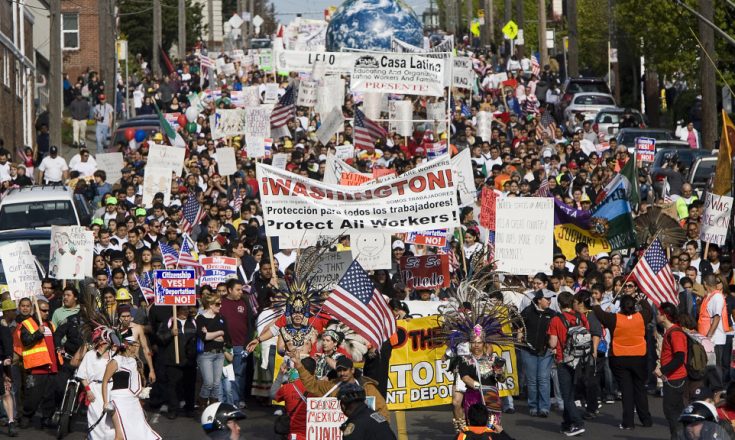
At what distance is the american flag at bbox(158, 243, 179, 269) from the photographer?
1964 cm

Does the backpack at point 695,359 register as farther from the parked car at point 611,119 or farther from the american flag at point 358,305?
the parked car at point 611,119

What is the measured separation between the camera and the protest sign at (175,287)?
17.3 m

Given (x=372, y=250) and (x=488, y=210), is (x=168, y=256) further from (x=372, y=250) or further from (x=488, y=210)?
Answer: (x=488, y=210)

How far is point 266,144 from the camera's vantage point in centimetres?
3177

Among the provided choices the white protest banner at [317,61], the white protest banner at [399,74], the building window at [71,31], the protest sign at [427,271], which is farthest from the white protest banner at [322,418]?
the building window at [71,31]

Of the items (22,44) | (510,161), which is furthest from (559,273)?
(22,44)

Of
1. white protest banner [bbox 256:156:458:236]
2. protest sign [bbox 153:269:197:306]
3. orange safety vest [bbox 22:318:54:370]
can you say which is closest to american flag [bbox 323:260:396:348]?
white protest banner [bbox 256:156:458:236]

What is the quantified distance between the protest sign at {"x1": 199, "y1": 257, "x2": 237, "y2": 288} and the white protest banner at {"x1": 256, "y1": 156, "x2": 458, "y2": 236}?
1519 millimetres

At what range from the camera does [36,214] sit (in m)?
23.9

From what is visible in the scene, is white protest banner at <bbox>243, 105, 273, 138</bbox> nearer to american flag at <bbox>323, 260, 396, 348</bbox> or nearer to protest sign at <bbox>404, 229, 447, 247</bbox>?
protest sign at <bbox>404, 229, 447, 247</bbox>

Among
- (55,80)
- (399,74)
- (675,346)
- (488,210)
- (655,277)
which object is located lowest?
(675,346)

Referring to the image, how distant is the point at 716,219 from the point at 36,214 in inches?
388

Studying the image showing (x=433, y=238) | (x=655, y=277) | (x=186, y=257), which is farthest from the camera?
(x=433, y=238)

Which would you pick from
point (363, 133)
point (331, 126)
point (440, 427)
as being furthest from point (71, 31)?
point (440, 427)
